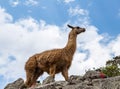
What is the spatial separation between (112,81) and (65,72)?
354 cm

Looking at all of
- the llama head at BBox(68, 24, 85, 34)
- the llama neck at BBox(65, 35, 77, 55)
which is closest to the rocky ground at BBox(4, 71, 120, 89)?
the llama neck at BBox(65, 35, 77, 55)

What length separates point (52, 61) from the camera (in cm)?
1739

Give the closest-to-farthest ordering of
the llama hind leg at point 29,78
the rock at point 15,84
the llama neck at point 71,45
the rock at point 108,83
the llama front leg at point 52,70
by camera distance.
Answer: the rock at point 108,83 → the llama front leg at point 52,70 → the llama neck at point 71,45 → the llama hind leg at point 29,78 → the rock at point 15,84

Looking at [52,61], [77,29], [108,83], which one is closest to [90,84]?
[108,83]

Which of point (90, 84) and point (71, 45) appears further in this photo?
point (71, 45)

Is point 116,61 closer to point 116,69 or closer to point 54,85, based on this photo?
point 116,69

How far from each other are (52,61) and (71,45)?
4.29 ft

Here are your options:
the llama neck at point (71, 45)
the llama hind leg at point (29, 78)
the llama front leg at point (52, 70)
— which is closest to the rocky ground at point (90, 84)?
the llama front leg at point (52, 70)

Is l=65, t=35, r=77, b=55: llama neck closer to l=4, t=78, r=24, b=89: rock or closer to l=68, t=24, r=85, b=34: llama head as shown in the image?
l=68, t=24, r=85, b=34: llama head

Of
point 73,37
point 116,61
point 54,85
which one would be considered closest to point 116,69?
point 116,61

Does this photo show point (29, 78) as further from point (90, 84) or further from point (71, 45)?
point (90, 84)

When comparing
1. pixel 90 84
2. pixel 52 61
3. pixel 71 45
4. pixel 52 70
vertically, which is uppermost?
pixel 71 45

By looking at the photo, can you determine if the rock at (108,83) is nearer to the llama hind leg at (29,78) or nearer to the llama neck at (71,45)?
the llama neck at (71,45)

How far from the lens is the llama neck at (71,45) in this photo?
17.9 metres
